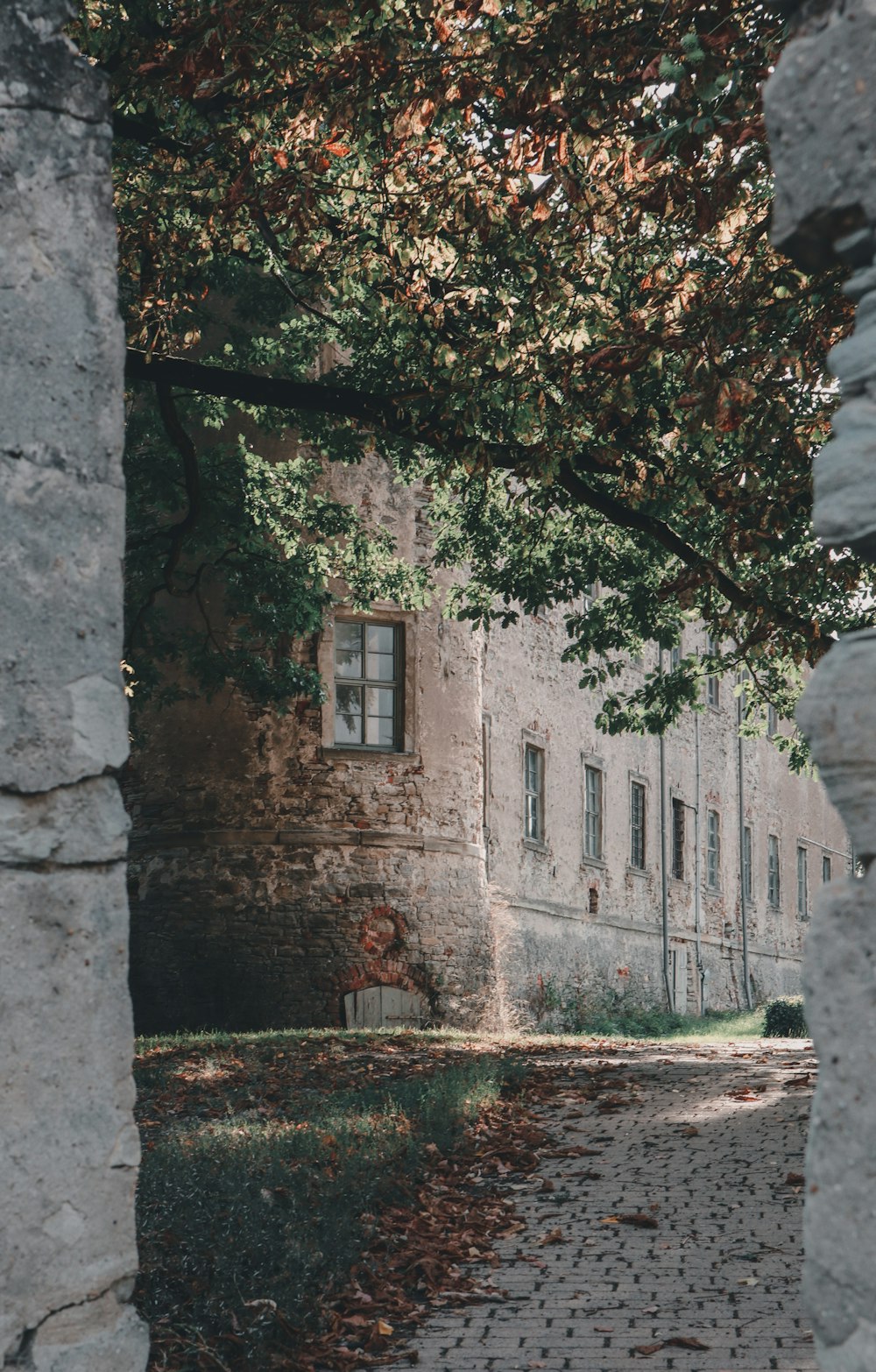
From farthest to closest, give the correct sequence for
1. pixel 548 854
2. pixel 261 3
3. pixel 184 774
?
1. pixel 548 854
2. pixel 184 774
3. pixel 261 3

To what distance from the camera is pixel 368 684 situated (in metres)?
18.3

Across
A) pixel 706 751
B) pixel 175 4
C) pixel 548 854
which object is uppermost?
pixel 175 4

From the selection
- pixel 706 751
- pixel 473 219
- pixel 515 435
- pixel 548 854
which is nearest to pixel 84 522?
pixel 473 219

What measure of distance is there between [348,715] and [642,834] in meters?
11.1

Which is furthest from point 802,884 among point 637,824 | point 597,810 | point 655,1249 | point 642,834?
point 655,1249

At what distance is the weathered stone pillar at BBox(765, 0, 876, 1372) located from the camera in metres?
2.12

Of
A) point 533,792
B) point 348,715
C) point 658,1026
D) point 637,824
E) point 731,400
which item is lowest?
point 658,1026

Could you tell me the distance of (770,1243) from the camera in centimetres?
700

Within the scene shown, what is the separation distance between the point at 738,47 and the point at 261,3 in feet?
8.17

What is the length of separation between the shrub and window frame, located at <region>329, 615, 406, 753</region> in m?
6.41

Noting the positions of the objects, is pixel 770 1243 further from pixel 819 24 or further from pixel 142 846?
pixel 142 846

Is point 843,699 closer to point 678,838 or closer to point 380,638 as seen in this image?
point 380,638

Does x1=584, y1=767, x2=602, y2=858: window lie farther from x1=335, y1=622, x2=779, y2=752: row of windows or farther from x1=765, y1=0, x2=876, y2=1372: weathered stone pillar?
x1=765, y1=0, x2=876, y2=1372: weathered stone pillar

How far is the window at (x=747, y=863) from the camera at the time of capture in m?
32.8
